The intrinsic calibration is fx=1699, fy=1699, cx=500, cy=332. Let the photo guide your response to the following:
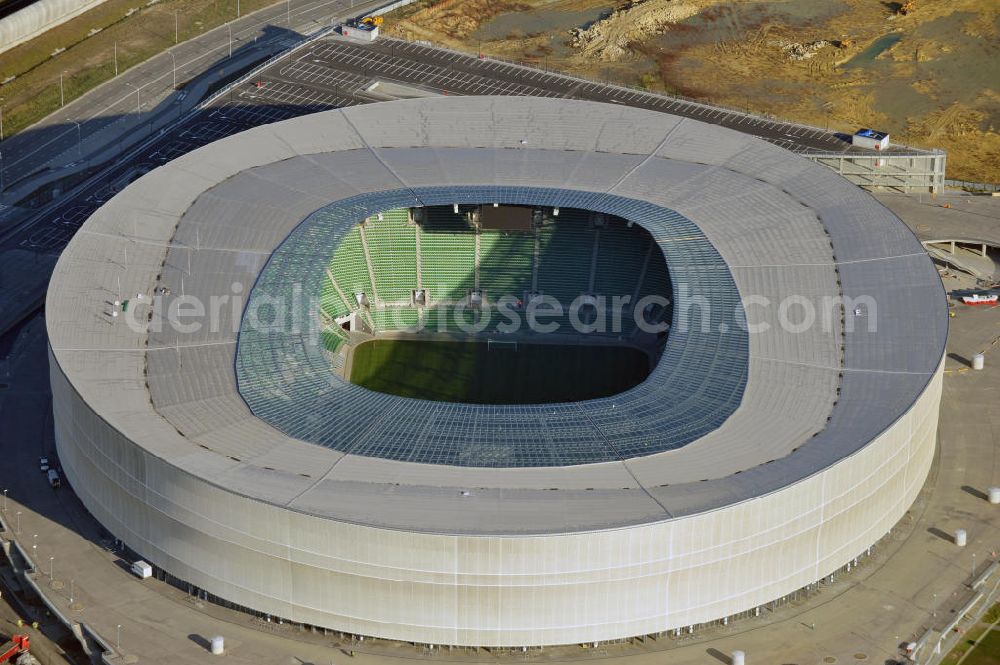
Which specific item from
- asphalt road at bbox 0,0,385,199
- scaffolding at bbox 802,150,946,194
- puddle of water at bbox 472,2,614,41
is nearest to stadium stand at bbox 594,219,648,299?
scaffolding at bbox 802,150,946,194

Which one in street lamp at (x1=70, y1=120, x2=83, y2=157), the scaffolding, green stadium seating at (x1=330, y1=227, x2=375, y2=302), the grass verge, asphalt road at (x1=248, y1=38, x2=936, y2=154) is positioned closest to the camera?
green stadium seating at (x1=330, y1=227, x2=375, y2=302)

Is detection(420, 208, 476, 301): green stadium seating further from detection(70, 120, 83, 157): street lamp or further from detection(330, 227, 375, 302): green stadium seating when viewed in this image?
detection(70, 120, 83, 157): street lamp

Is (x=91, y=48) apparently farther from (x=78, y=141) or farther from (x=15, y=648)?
(x=15, y=648)

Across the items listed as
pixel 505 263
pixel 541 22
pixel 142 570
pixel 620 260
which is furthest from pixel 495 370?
pixel 541 22

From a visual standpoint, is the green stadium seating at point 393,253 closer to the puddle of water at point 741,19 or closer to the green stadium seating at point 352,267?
the green stadium seating at point 352,267

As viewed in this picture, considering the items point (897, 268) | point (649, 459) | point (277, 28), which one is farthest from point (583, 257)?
point (277, 28)

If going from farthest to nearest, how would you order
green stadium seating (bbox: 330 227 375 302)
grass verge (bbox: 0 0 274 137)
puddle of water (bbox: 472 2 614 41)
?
puddle of water (bbox: 472 2 614 41)
grass verge (bbox: 0 0 274 137)
green stadium seating (bbox: 330 227 375 302)
